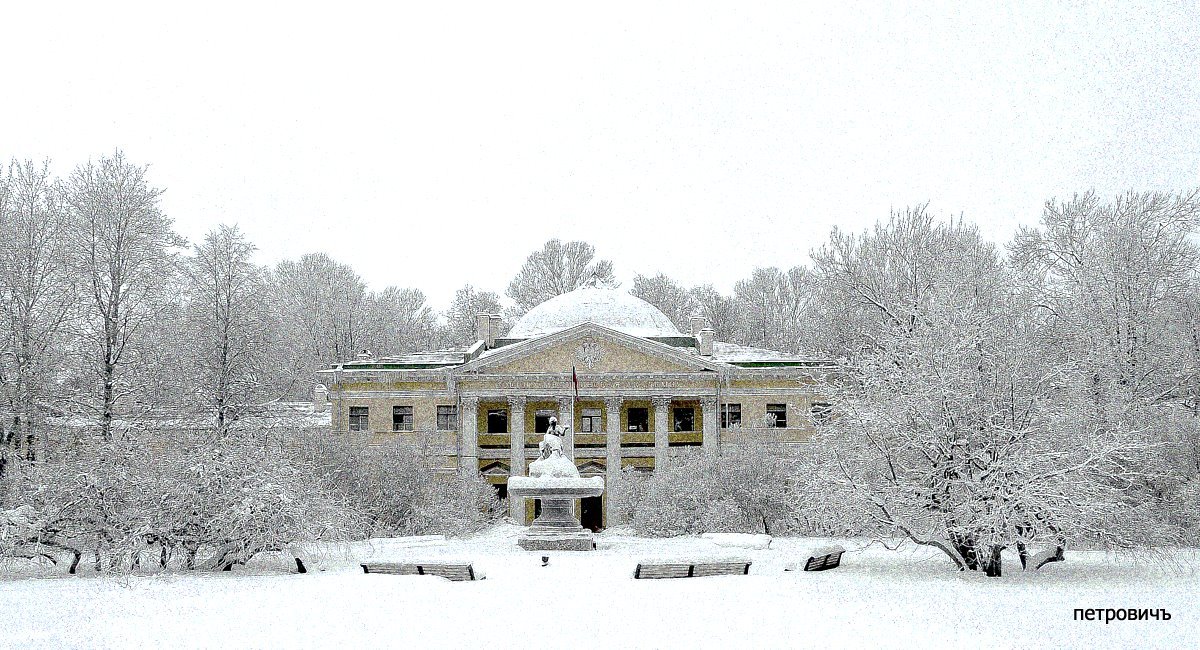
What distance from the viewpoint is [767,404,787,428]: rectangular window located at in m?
51.7

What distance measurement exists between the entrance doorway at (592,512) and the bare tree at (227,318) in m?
16.9

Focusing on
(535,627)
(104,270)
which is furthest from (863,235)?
(535,627)

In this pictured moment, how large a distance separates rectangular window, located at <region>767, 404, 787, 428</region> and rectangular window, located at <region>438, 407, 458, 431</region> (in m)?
14.7

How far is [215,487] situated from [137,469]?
7.98ft

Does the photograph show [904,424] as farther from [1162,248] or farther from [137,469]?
[1162,248]

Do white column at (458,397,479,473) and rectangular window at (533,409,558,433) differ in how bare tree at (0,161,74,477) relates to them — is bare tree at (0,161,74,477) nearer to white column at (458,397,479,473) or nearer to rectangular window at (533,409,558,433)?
white column at (458,397,479,473)

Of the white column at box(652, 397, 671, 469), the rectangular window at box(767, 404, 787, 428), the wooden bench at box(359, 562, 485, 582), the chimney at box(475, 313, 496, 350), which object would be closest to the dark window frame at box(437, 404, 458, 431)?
the chimney at box(475, 313, 496, 350)

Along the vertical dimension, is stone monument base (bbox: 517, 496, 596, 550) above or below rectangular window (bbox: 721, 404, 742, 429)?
below

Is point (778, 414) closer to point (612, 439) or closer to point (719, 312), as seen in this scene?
point (612, 439)

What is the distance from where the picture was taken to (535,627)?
602 inches

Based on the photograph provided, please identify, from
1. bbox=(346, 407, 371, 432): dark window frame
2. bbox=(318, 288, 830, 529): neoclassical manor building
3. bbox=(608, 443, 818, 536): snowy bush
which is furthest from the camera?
bbox=(346, 407, 371, 432): dark window frame

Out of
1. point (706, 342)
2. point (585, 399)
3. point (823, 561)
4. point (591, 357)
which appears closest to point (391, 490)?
point (823, 561)

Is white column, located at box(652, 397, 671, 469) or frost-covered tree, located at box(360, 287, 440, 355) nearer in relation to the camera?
white column, located at box(652, 397, 671, 469)

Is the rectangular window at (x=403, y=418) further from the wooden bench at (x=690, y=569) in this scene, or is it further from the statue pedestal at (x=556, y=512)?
the wooden bench at (x=690, y=569)
